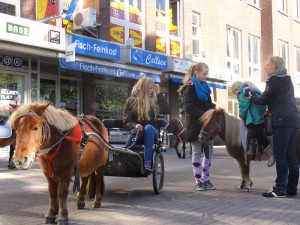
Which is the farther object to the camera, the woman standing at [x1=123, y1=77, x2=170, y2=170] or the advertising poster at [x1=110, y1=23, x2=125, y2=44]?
the advertising poster at [x1=110, y1=23, x2=125, y2=44]

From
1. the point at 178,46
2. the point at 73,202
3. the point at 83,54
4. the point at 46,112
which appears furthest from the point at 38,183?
the point at 178,46

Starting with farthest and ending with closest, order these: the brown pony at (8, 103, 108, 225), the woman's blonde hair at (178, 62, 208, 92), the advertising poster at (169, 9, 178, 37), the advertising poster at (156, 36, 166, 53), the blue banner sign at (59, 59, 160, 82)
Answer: the advertising poster at (169, 9, 178, 37), the advertising poster at (156, 36, 166, 53), the blue banner sign at (59, 59, 160, 82), the woman's blonde hair at (178, 62, 208, 92), the brown pony at (8, 103, 108, 225)

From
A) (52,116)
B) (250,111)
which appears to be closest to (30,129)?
(52,116)

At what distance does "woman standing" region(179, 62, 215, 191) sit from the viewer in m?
7.11

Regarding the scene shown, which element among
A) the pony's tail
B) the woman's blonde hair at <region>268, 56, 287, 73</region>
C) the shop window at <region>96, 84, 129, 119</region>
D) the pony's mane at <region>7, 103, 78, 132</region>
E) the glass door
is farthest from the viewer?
the shop window at <region>96, 84, 129, 119</region>

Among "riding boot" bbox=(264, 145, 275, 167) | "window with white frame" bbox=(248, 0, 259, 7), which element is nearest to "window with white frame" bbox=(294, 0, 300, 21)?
"window with white frame" bbox=(248, 0, 259, 7)

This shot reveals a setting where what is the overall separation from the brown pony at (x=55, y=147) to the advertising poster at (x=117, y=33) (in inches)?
486

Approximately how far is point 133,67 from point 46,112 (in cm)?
1236

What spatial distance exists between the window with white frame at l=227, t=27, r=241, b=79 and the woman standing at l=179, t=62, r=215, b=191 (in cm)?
1816

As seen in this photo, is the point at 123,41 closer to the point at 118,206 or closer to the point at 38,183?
the point at 38,183

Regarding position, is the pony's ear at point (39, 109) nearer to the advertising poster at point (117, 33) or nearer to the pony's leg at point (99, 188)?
the pony's leg at point (99, 188)

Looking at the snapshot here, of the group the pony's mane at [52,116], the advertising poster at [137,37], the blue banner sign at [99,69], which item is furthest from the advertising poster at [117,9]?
the pony's mane at [52,116]

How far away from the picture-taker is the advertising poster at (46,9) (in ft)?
45.0

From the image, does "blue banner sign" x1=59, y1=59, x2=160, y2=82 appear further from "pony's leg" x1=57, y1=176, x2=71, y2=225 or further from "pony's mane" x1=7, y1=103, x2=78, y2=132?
"pony's leg" x1=57, y1=176, x2=71, y2=225
